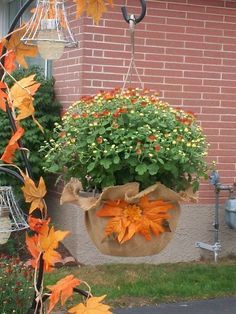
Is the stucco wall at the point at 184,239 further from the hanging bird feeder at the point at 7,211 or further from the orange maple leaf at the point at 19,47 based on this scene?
the orange maple leaf at the point at 19,47

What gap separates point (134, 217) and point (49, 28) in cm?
117

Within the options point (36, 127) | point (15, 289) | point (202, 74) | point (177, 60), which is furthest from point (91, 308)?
point (202, 74)

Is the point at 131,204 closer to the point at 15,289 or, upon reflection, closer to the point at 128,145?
the point at 128,145

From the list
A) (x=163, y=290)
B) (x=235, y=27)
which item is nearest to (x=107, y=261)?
(x=163, y=290)

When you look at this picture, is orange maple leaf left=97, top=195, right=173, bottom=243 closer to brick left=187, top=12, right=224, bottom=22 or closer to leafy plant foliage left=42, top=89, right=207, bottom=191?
leafy plant foliage left=42, top=89, right=207, bottom=191

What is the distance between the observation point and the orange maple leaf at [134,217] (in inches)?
114

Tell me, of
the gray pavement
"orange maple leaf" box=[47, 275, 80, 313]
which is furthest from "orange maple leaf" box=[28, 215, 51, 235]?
the gray pavement

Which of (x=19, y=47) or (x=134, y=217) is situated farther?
(x=134, y=217)

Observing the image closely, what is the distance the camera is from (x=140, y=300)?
579 cm

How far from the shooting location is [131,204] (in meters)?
2.91

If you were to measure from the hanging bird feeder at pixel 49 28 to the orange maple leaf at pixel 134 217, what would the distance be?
86 centimetres

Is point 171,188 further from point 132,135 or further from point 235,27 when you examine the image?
point 235,27

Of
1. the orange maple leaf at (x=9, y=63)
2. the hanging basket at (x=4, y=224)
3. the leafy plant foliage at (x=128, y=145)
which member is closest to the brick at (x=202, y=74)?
the leafy plant foliage at (x=128, y=145)

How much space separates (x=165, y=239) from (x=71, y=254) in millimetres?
3962
